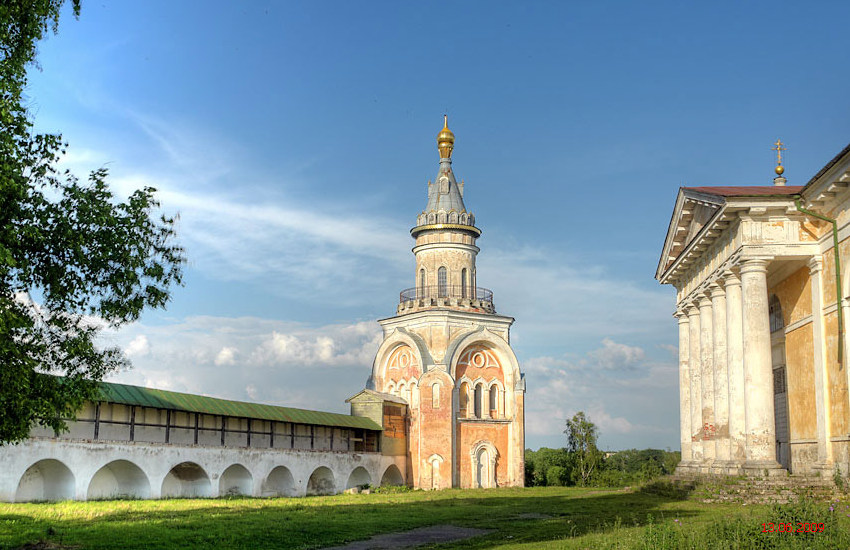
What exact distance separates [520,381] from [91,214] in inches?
1309

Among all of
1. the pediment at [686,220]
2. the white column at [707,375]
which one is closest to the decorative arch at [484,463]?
the pediment at [686,220]

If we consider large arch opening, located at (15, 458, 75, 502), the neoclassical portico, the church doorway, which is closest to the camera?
the neoclassical portico

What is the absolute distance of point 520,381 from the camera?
139 feet

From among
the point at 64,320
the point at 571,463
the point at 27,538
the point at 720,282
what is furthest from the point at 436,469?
the point at 64,320

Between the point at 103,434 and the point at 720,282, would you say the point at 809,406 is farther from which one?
the point at 103,434

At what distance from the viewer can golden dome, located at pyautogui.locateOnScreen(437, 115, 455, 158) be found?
151ft

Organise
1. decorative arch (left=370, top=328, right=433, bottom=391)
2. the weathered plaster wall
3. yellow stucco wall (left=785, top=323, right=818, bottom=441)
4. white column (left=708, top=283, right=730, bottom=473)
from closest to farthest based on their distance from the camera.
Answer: yellow stucco wall (left=785, top=323, right=818, bottom=441) < white column (left=708, top=283, right=730, bottom=473) < the weathered plaster wall < decorative arch (left=370, top=328, right=433, bottom=391)

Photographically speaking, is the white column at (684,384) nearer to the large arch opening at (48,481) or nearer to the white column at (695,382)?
the white column at (695,382)

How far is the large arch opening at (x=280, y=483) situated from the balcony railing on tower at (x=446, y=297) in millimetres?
12965

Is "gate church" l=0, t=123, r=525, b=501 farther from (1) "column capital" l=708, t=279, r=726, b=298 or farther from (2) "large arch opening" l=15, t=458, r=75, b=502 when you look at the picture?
(1) "column capital" l=708, t=279, r=726, b=298

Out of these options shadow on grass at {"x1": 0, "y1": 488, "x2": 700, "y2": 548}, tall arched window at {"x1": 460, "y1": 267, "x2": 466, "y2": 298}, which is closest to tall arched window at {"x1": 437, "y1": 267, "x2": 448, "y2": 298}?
tall arched window at {"x1": 460, "y1": 267, "x2": 466, "y2": 298}

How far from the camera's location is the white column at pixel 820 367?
18391 millimetres

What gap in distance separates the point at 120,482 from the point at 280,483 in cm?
767

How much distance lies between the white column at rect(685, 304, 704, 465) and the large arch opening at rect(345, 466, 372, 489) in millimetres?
16928
